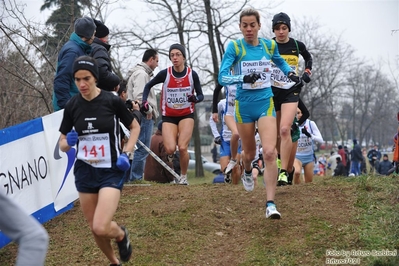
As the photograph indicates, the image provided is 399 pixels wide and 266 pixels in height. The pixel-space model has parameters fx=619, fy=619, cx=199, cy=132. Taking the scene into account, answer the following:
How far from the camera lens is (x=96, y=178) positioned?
18.7 ft

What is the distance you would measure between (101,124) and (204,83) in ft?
74.0

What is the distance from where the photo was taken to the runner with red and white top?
10078 millimetres

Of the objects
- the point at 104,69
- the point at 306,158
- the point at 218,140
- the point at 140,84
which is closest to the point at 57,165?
the point at 104,69

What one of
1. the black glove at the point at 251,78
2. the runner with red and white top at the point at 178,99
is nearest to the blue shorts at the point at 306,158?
the runner with red and white top at the point at 178,99

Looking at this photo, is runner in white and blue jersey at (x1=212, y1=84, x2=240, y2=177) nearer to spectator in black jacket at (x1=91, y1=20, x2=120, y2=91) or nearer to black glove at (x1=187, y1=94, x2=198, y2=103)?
black glove at (x1=187, y1=94, x2=198, y2=103)

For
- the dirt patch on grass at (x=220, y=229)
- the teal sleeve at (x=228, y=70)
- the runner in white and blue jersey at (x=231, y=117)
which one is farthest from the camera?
the runner in white and blue jersey at (x=231, y=117)

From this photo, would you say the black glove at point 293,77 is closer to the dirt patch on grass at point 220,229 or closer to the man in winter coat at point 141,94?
the dirt patch on grass at point 220,229

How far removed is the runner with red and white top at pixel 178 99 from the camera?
1008 cm

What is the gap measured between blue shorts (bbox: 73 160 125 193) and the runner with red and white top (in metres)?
4.33

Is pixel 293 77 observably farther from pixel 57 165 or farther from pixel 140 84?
pixel 140 84

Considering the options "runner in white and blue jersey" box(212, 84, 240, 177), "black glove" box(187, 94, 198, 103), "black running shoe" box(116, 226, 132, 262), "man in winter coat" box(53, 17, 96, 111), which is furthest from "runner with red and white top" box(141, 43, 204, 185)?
"black running shoe" box(116, 226, 132, 262)

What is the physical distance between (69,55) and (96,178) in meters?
2.73

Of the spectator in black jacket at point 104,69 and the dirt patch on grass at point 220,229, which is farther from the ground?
the spectator in black jacket at point 104,69

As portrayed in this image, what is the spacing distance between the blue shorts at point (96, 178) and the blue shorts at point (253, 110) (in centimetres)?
212
